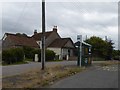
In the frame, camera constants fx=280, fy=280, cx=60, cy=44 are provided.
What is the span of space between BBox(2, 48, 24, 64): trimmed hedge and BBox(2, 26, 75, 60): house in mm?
20574

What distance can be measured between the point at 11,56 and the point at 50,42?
36.8m

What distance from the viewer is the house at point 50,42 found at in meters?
61.7

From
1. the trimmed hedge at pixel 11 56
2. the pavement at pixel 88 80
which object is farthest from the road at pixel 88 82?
the trimmed hedge at pixel 11 56

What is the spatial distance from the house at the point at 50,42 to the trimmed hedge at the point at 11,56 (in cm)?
2057

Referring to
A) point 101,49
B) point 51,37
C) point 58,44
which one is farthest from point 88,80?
point 51,37

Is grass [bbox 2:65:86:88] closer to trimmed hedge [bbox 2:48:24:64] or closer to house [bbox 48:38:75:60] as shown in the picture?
trimmed hedge [bbox 2:48:24:64]

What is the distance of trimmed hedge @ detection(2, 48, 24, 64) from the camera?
3659 cm

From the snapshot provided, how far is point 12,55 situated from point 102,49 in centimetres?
3977

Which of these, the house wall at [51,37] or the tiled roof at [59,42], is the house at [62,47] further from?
the house wall at [51,37]

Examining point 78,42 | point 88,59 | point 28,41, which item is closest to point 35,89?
point 78,42

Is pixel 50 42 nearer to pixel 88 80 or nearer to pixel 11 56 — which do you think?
pixel 11 56

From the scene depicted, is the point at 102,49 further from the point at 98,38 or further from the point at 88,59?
the point at 88,59

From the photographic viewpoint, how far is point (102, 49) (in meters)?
73.2

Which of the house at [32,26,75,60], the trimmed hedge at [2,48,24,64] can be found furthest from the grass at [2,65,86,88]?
the house at [32,26,75,60]
